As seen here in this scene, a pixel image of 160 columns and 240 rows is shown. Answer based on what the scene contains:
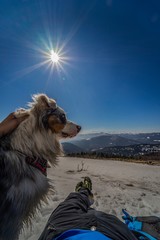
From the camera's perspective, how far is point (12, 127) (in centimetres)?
263

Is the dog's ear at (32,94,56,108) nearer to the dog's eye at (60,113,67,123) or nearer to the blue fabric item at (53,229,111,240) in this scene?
the dog's eye at (60,113,67,123)

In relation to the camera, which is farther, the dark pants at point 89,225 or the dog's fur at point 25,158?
the dog's fur at point 25,158

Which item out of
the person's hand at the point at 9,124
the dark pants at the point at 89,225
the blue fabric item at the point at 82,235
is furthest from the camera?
the person's hand at the point at 9,124

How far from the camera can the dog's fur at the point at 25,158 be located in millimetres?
2246

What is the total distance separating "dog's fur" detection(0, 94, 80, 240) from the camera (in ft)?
7.37

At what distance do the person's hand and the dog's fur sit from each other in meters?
0.07

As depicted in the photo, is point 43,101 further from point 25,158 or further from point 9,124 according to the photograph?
point 25,158

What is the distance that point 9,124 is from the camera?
2.60m

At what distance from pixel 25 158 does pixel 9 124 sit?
555 millimetres

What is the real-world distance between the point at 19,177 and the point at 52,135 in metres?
0.93

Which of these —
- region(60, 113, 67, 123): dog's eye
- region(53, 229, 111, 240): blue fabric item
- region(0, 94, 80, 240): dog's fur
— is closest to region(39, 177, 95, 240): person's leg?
region(53, 229, 111, 240): blue fabric item

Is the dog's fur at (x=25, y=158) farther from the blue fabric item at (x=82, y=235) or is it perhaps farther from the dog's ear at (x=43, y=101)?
the blue fabric item at (x=82, y=235)

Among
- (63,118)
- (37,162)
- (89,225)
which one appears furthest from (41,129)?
(89,225)

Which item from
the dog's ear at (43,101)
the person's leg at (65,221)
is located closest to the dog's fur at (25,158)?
the dog's ear at (43,101)
